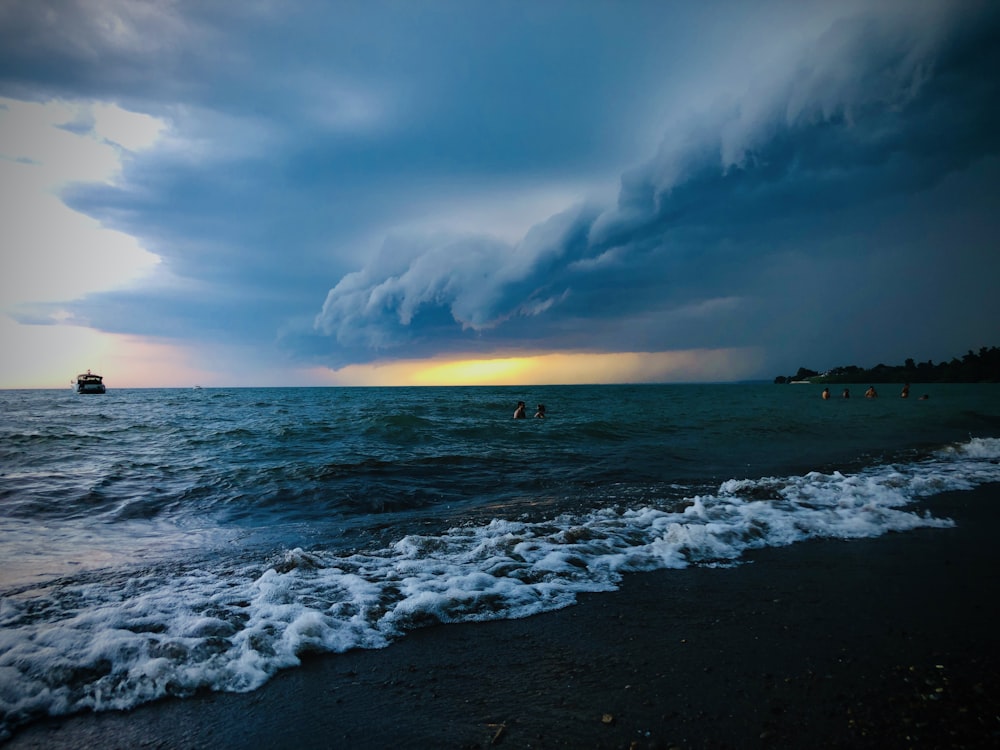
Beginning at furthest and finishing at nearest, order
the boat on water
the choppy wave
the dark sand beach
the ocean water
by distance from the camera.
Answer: the boat on water < the ocean water < the choppy wave < the dark sand beach

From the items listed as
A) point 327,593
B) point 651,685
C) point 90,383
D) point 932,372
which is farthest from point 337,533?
point 932,372

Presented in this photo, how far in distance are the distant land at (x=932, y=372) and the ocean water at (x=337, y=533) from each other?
11120 centimetres

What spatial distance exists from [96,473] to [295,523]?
28.6ft

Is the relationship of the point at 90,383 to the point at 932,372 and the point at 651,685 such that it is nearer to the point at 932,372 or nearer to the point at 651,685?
the point at 651,685

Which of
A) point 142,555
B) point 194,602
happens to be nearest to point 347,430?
point 142,555

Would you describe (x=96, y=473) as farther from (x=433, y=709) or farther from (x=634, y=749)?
(x=634, y=749)

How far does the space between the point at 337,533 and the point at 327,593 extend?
3.20 metres

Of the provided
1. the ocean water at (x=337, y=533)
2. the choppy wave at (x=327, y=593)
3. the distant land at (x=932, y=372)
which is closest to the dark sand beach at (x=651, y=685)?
the choppy wave at (x=327, y=593)

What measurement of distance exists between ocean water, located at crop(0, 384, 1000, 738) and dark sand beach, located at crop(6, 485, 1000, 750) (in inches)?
15.9

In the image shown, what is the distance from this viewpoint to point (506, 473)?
14.3 m

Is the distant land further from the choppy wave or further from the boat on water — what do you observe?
the boat on water

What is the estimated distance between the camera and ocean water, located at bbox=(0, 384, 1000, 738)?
4254mm

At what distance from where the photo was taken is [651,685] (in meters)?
3.52

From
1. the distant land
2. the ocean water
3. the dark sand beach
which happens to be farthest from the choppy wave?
the distant land
